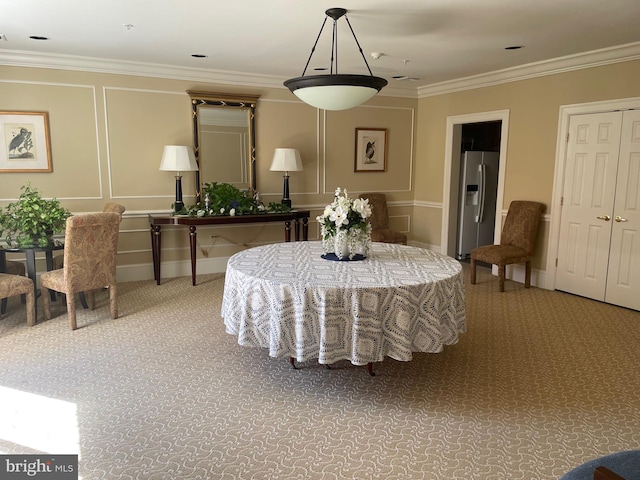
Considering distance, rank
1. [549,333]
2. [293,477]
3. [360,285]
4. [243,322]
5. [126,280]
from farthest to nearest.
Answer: [126,280] < [549,333] < [243,322] < [360,285] < [293,477]

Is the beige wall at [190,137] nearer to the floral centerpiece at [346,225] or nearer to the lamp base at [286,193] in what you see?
the lamp base at [286,193]

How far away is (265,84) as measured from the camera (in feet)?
19.6

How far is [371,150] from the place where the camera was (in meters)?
6.79

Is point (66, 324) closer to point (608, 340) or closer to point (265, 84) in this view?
point (265, 84)

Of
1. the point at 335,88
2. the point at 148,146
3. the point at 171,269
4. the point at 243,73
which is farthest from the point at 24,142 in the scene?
→ the point at 335,88

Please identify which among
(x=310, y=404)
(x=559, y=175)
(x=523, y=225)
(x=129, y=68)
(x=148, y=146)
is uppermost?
(x=129, y=68)

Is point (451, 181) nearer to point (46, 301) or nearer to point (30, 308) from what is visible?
point (46, 301)

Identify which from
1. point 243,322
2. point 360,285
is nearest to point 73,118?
point 243,322

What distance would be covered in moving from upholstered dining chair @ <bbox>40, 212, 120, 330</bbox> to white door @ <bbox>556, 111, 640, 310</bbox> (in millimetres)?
4631

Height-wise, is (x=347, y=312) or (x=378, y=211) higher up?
(x=378, y=211)

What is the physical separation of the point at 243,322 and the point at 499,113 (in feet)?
14.5

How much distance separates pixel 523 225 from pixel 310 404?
3.65m

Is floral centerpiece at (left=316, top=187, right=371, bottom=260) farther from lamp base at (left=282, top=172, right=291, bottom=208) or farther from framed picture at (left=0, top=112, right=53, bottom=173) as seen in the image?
framed picture at (left=0, top=112, right=53, bottom=173)

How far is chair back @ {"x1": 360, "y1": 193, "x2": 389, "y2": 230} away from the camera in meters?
6.70
